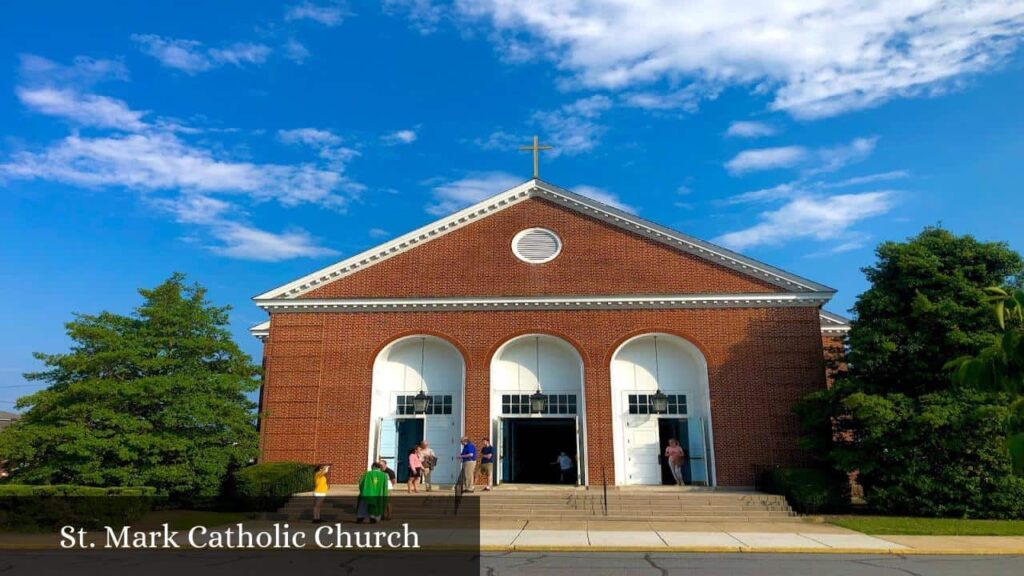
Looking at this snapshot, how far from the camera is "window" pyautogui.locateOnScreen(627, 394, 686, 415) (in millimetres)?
22344

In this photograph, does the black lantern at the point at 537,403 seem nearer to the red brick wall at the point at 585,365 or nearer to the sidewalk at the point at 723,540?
the red brick wall at the point at 585,365

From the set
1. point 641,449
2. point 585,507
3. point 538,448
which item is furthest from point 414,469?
point 538,448

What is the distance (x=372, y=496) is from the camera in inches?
614

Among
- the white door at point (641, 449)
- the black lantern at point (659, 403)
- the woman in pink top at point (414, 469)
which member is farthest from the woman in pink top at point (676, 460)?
the woman in pink top at point (414, 469)

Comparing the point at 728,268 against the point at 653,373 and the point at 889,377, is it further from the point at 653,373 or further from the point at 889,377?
the point at 889,377

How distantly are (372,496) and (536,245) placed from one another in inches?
437

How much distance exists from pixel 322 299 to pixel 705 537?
584 inches

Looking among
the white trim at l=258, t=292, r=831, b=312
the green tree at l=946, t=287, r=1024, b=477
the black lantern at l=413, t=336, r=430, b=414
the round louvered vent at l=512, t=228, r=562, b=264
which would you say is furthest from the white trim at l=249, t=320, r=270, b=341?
the green tree at l=946, t=287, r=1024, b=477

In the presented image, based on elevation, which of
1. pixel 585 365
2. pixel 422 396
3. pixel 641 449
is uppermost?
pixel 585 365

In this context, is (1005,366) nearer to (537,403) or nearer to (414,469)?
(414,469)

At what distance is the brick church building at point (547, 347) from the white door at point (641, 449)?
47mm

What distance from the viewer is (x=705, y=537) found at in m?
13.7

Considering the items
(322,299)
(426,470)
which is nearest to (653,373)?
(426,470)

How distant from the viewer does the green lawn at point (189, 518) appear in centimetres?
1570
